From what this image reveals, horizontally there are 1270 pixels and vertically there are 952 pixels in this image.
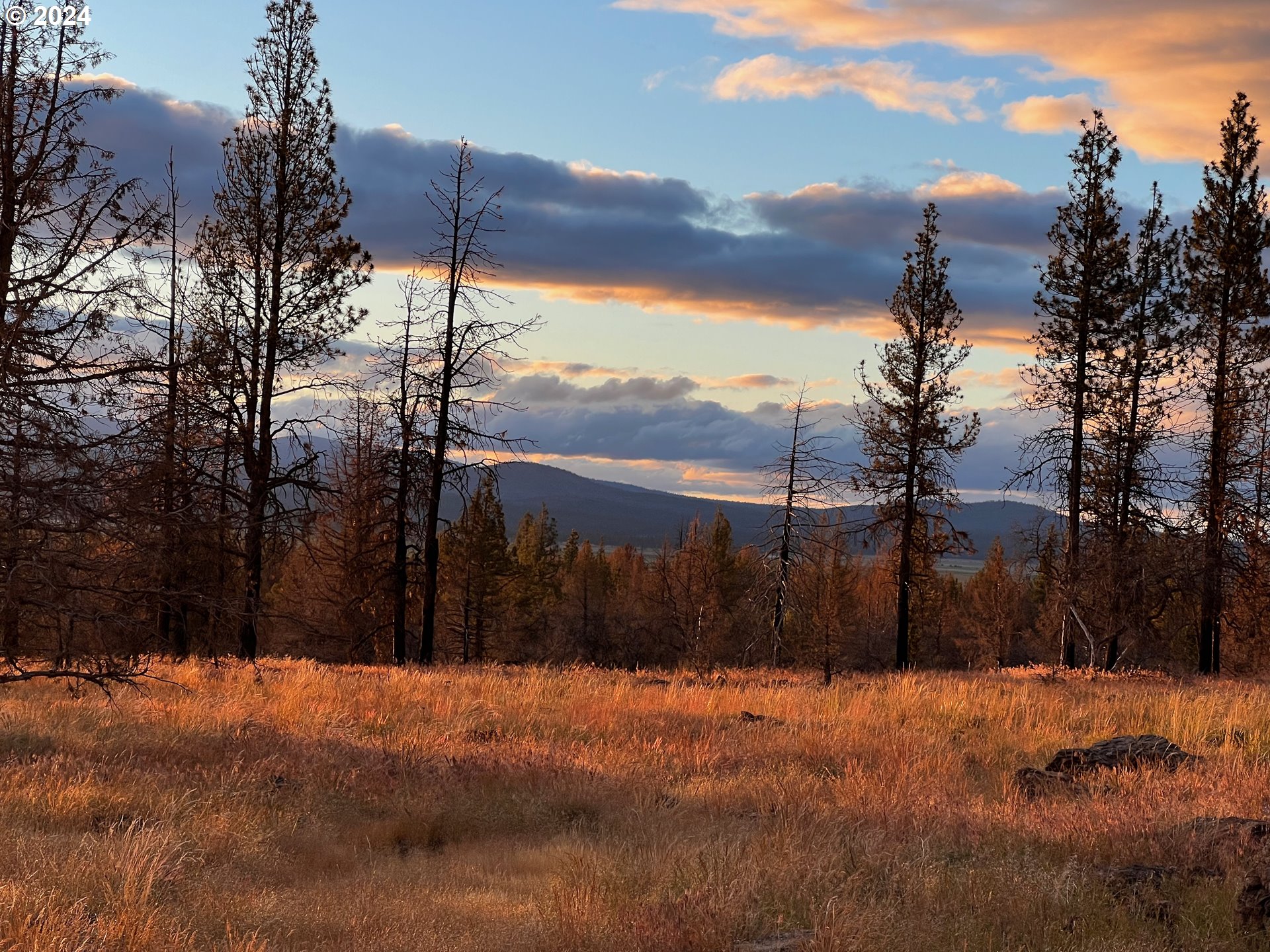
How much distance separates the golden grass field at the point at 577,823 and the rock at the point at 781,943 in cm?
8

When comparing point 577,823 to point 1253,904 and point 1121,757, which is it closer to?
point 1253,904

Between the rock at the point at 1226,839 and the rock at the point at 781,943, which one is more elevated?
the rock at the point at 1226,839

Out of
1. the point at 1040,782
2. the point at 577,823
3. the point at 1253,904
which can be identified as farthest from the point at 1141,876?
the point at 577,823

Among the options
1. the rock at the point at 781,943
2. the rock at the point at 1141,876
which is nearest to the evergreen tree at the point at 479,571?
the rock at the point at 1141,876

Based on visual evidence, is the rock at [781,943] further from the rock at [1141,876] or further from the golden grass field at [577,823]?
the rock at [1141,876]

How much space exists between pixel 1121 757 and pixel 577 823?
5.73m

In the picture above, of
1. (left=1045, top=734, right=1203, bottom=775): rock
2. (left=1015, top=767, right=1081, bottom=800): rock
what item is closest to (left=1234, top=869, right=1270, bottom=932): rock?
(left=1015, top=767, right=1081, bottom=800): rock

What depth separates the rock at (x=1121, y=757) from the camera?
9.95 m

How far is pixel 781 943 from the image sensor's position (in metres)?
5.10

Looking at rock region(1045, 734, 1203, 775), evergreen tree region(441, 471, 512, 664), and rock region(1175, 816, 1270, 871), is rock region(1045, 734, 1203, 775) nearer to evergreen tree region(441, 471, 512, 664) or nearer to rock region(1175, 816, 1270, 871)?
rock region(1175, 816, 1270, 871)

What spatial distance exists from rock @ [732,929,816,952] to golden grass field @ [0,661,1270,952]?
8 cm

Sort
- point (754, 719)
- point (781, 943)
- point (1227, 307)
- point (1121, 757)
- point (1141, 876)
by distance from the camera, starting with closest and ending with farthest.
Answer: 1. point (781, 943)
2. point (1141, 876)
3. point (1121, 757)
4. point (754, 719)
5. point (1227, 307)

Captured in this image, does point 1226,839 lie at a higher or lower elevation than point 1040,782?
higher

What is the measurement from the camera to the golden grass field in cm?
531
